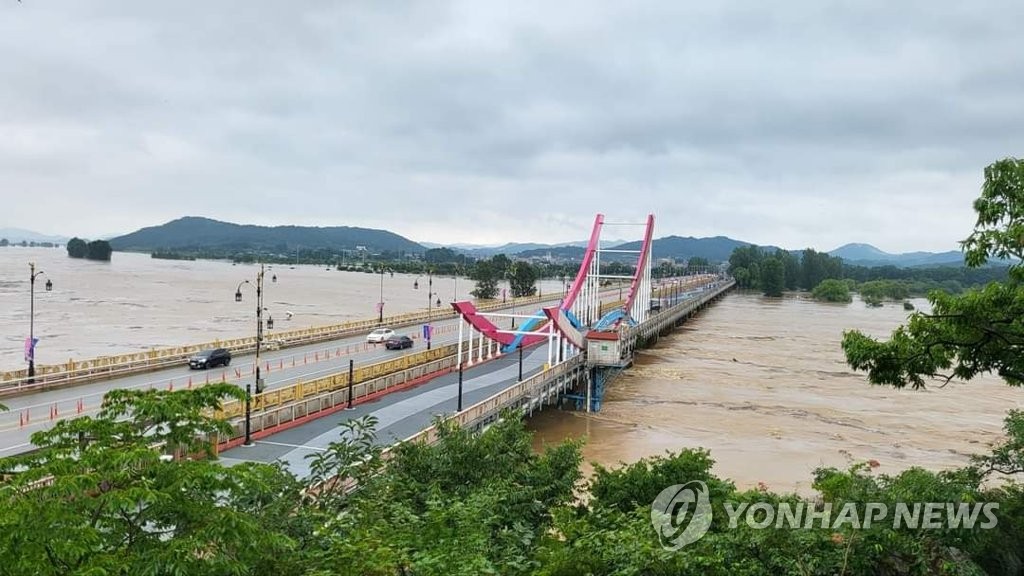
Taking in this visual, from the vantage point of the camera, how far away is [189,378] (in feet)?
107

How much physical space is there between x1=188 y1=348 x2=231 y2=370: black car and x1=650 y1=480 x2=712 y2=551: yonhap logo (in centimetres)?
3050

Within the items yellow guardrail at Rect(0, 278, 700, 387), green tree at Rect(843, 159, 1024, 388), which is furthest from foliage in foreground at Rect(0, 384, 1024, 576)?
yellow guardrail at Rect(0, 278, 700, 387)

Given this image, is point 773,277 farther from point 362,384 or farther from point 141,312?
point 362,384

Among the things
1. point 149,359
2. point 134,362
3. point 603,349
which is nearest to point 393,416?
point 603,349

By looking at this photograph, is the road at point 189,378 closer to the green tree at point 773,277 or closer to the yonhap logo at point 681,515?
the yonhap logo at point 681,515

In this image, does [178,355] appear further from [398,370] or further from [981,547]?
[981,547]

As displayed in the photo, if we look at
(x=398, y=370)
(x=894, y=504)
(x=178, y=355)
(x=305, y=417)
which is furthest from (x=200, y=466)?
(x=178, y=355)

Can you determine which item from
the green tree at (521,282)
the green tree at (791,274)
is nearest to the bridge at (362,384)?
the green tree at (521,282)

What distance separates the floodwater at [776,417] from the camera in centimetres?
2753

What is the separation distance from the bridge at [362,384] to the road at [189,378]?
6 centimetres

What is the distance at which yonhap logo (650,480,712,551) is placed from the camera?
26.6ft

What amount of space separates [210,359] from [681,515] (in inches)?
1268

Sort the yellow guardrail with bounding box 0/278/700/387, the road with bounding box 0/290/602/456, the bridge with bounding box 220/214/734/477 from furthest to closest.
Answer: the yellow guardrail with bounding box 0/278/700/387
the road with bounding box 0/290/602/456
the bridge with bounding box 220/214/734/477

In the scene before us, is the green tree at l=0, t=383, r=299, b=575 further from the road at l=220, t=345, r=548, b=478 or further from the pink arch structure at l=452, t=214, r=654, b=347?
the pink arch structure at l=452, t=214, r=654, b=347
